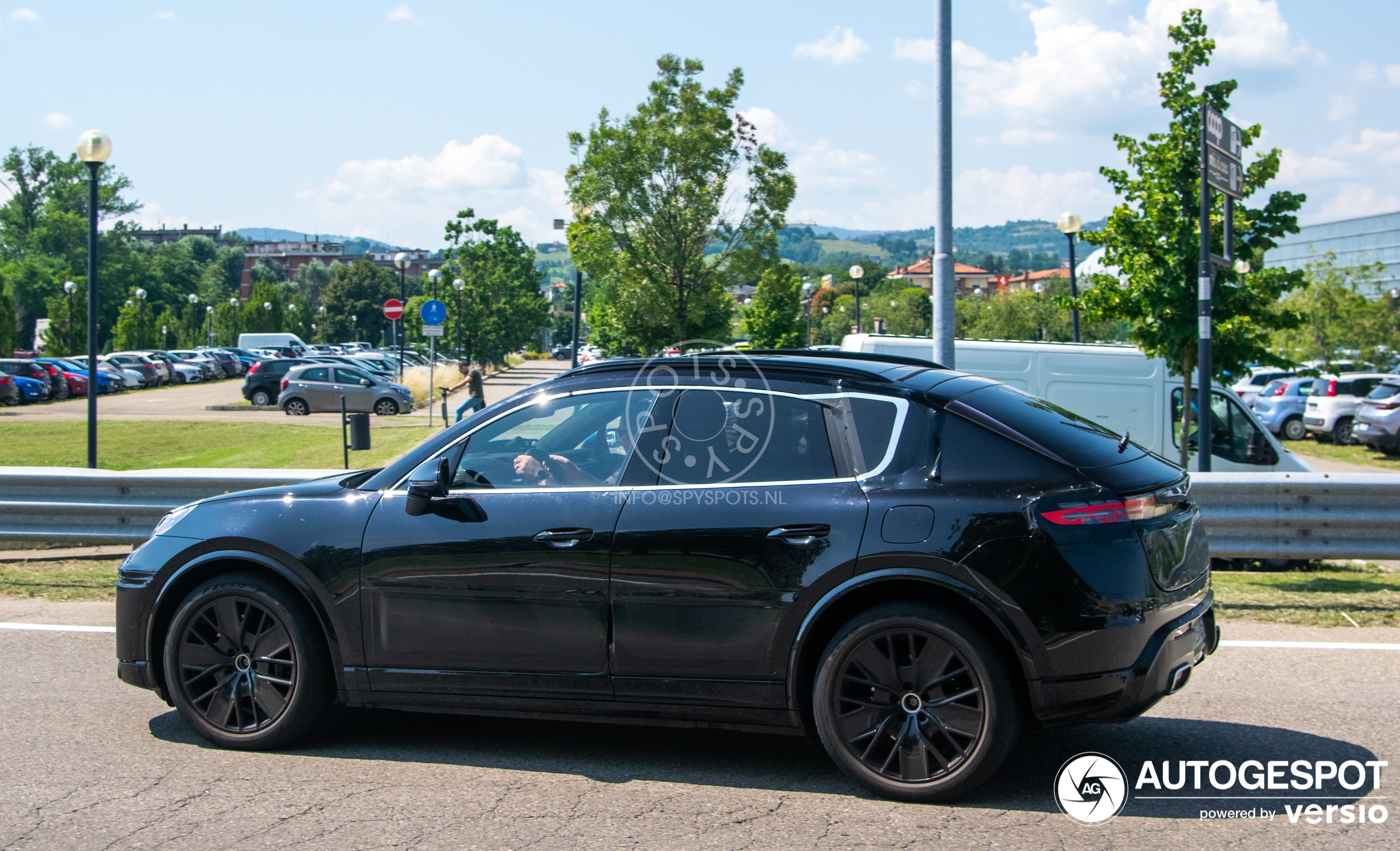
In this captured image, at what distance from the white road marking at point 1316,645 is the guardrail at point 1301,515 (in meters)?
1.45

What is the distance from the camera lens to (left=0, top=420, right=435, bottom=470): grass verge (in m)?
21.3

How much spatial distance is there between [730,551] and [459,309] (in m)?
52.5

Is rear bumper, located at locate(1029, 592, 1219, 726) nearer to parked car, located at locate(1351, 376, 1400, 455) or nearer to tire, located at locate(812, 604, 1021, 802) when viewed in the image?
tire, located at locate(812, 604, 1021, 802)

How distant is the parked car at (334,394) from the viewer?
113ft

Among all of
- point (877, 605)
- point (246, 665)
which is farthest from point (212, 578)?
point (877, 605)

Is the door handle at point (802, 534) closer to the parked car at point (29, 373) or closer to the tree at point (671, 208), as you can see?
the tree at point (671, 208)

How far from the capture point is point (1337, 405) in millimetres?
29281

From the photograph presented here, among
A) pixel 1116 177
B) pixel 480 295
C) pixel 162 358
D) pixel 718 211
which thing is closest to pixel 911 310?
pixel 480 295

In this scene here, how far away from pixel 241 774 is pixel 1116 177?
1579 centimetres

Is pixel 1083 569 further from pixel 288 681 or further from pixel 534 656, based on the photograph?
pixel 288 681

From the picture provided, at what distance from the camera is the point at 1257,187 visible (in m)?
16.5

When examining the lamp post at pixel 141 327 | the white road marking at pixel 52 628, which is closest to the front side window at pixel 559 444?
the white road marking at pixel 52 628

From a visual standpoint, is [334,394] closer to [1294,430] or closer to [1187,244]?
[1187,244]

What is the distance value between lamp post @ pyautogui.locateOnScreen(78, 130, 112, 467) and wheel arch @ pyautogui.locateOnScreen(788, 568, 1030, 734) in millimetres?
14166
